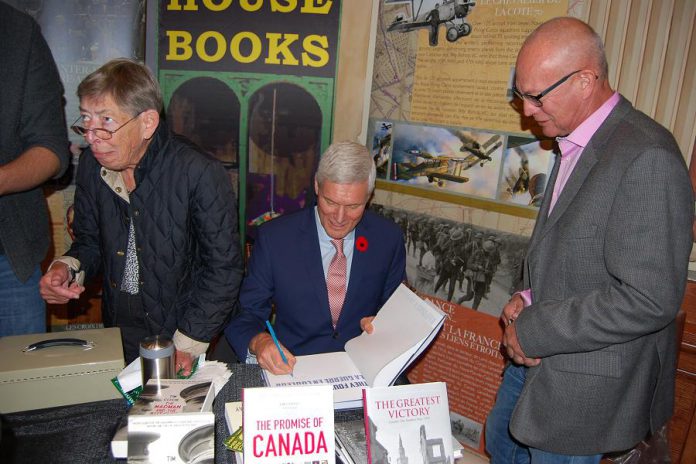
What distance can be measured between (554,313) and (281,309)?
1.03 metres

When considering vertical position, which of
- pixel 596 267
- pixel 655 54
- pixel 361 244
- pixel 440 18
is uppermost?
pixel 440 18

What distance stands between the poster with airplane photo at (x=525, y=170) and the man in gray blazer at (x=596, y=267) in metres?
0.74

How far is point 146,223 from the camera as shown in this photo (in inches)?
74.1

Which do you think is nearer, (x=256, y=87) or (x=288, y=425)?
(x=288, y=425)

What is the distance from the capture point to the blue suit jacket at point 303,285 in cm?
197

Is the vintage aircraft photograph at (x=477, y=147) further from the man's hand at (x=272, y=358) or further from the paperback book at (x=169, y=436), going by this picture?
the paperback book at (x=169, y=436)

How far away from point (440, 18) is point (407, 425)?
2.10 m

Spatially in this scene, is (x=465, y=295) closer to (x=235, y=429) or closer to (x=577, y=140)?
(x=577, y=140)

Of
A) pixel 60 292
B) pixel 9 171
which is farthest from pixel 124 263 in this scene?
pixel 9 171

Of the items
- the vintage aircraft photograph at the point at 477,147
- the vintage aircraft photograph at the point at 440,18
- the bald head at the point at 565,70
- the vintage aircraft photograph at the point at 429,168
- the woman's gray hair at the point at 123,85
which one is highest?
the vintage aircraft photograph at the point at 440,18

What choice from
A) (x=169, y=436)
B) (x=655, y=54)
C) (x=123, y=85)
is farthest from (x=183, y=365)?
(x=655, y=54)

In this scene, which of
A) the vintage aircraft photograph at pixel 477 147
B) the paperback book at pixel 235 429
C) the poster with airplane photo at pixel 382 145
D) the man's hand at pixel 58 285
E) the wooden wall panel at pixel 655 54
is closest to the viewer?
the paperback book at pixel 235 429

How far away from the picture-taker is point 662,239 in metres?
1.26

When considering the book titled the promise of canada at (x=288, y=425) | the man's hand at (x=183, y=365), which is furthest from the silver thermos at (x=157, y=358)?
the book titled the promise of canada at (x=288, y=425)
